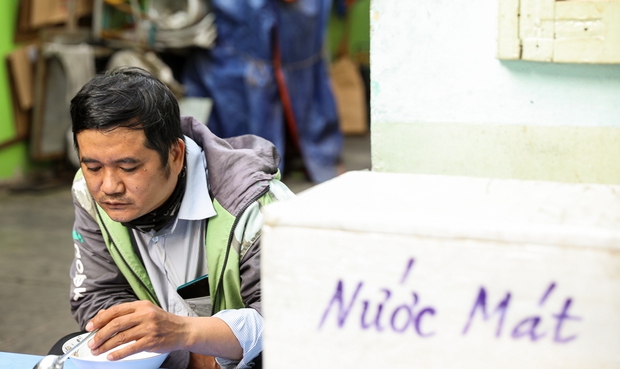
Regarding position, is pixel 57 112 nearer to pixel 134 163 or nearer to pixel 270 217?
pixel 134 163

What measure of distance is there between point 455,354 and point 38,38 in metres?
5.85

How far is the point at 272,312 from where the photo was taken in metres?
0.89

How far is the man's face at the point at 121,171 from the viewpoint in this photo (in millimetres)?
1399

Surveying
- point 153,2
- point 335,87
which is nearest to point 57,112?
point 153,2

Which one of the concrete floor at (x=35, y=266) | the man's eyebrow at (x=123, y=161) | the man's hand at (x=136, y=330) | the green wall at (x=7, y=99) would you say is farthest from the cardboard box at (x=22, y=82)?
the man's hand at (x=136, y=330)

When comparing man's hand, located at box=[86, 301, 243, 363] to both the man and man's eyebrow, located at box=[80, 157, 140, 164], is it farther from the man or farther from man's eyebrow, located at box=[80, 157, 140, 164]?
man's eyebrow, located at box=[80, 157, 140, 164]

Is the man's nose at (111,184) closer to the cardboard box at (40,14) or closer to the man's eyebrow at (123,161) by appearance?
the man's eyebrow at (123,161)

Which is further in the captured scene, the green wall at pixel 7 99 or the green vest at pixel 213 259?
the green wall at pixel 7 99

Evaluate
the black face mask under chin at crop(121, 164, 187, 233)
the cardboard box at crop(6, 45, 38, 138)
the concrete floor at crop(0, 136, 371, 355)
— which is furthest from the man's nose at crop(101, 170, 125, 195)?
the cardboard box at crop(6, 45, 38, 138)

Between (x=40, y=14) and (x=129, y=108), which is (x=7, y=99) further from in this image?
(x=129, y=108)

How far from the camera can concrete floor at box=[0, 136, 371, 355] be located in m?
3.08

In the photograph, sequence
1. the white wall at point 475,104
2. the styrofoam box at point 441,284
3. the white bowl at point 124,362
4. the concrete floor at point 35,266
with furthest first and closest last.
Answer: the concrete floor at point 35,266 < the white wall at point 475,104 < the white bowl at point 124,362 < the styrofoam box at point 441,284

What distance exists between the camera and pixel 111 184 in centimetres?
141

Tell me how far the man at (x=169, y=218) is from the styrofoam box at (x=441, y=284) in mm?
439
